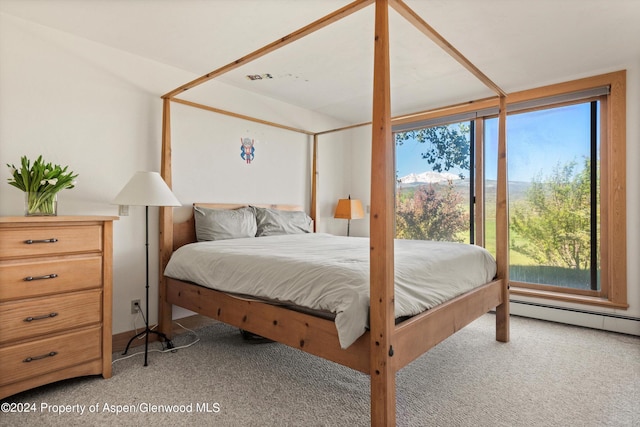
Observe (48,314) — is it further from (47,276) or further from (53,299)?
(47,276)

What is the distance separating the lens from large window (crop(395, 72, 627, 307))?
3.11m

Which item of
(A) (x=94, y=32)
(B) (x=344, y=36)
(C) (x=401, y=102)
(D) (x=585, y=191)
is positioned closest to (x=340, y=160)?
(C) (x=401, y=102)

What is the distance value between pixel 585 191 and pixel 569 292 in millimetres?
987

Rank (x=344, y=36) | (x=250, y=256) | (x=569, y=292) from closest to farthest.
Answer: (x=250, y=256) → (x=344, y=36) → (x=569, y=292)

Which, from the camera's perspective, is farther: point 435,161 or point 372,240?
point 435,161

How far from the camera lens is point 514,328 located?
3.16 m

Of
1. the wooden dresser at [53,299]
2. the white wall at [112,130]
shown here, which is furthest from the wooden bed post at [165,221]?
the wooden dresser at [53,299]

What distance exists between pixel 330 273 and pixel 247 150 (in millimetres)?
2334

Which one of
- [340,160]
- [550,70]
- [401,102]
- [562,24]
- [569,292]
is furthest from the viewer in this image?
[340,160]

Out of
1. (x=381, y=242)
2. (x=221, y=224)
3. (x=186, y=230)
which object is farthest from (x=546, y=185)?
(x=186, y=230)

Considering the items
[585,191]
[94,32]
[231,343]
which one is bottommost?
[231,343]

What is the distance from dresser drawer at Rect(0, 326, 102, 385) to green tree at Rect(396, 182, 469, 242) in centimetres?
352

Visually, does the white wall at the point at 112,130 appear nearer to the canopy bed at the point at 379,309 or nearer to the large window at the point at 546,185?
the canopy bed at the point at 379,309

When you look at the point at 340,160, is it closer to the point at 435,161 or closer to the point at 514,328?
the point at 435,161
